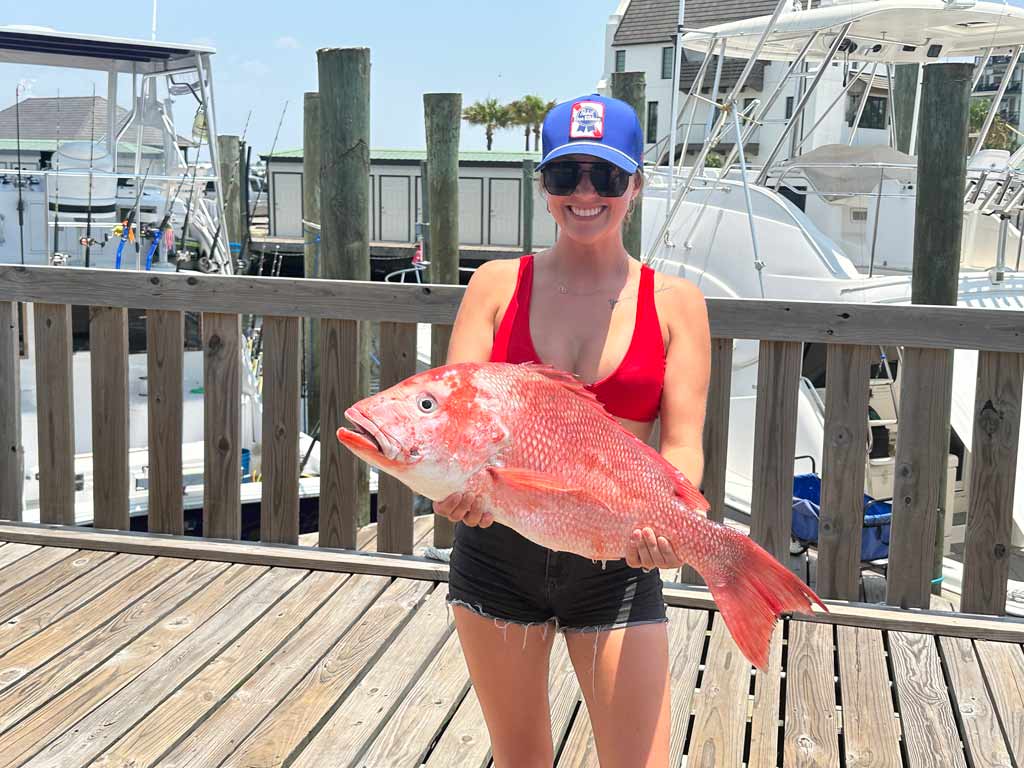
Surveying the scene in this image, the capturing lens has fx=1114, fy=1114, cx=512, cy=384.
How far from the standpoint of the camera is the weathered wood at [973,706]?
115 inches

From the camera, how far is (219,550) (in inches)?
166

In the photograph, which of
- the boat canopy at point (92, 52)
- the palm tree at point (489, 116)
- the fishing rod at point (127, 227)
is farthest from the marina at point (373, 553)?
the palm tree at point (489, 116)

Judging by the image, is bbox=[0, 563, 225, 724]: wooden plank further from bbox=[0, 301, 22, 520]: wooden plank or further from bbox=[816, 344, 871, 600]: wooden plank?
bbox=[816, 344, 871, 600]: wooden plank

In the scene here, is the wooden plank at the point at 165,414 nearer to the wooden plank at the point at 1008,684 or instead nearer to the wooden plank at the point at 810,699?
the wooden plank at the point at 810,699

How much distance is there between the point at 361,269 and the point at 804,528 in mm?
2823

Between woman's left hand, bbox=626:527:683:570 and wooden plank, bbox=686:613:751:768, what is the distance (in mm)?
1173

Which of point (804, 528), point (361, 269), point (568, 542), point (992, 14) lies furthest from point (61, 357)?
point (992, 14)

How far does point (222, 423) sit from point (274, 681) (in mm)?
1286

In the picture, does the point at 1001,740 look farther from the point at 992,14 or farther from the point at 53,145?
the point at 53,145

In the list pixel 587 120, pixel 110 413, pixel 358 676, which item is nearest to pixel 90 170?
pixel 110 413

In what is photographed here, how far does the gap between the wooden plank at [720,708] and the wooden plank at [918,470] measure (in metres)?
0.67

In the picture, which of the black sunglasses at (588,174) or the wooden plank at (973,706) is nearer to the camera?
the black sunglasses at (588,174)

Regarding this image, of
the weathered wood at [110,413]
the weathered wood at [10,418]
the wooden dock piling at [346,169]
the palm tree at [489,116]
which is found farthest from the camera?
the palm tree at [489,116]

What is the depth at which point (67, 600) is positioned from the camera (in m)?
3.84
